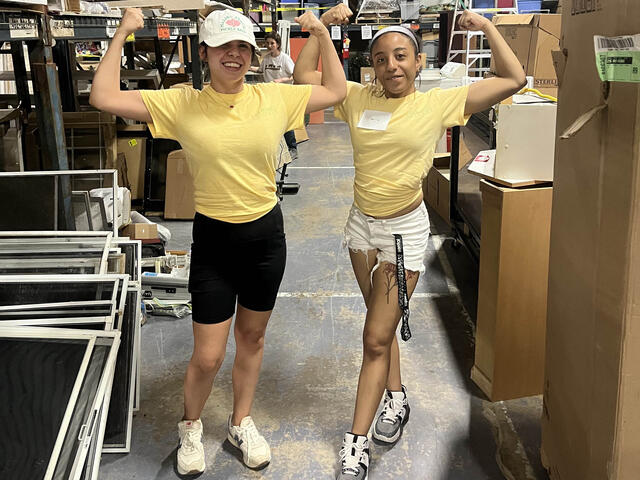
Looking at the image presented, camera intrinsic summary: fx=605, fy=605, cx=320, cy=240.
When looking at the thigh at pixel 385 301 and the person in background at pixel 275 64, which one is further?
the person in background at pixel 275 64

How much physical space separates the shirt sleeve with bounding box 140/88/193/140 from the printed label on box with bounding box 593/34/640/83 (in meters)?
1.18

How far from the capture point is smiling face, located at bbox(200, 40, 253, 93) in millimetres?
1801

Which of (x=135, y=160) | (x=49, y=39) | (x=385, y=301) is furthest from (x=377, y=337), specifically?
(x=135, y=160)

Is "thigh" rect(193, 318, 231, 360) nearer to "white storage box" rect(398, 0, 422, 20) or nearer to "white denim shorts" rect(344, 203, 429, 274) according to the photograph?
"white denim shorts" rect(344, 203, 429, 274)

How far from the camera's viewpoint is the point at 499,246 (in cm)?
241

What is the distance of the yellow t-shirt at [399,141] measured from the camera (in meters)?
1.95

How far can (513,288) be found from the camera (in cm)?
244

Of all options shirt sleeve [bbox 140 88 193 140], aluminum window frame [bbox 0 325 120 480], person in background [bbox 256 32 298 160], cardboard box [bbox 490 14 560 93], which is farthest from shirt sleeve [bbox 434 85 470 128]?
person in background [bbox 256 32 298 160]

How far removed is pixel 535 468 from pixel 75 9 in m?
3.05

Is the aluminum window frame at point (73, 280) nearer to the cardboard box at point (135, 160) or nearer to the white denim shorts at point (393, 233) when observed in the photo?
the white denim shorts at point (393, 233)

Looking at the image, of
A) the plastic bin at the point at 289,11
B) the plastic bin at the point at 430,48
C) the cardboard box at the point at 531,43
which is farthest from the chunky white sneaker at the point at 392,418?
the plastic bin at the point at 430,48

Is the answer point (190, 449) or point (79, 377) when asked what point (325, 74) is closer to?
point (79, 377)

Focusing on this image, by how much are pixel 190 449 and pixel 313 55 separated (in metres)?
1.46

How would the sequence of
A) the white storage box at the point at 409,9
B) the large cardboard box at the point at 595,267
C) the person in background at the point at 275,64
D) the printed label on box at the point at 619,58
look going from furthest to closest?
the white storage box at the point at 409,9, the person in background at the point at 275,64, the large cardboard box at the point at 595,267, the printed label on box at the point at 619,58
